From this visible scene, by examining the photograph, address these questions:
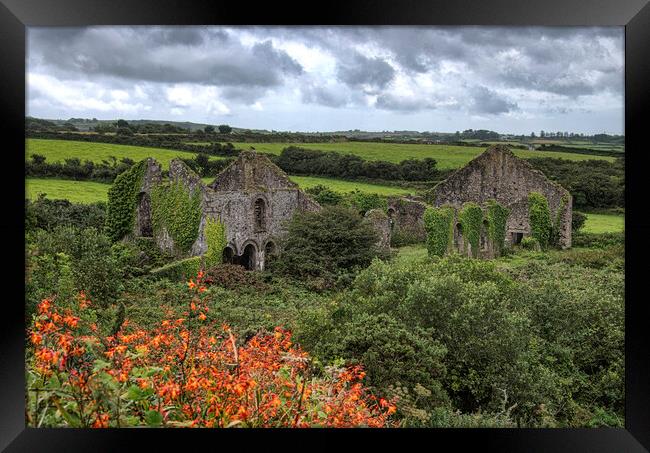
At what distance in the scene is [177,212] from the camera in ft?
52.1

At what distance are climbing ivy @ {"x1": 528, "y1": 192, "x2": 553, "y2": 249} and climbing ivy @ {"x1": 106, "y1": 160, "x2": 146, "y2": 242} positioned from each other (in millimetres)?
10097

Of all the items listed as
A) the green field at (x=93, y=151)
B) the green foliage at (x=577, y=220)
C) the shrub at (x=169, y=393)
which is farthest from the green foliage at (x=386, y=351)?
the green foliage at (x=577, y=220)

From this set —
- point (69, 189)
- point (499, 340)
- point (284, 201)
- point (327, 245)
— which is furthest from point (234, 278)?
point (499, 340)

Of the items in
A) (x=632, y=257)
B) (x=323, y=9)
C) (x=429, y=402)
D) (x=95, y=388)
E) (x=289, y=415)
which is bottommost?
(x=429, y=402)

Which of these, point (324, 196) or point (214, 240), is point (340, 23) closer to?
point (214, 240)

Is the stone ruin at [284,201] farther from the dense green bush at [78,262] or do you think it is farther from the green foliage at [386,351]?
the green foliage at [386,351]

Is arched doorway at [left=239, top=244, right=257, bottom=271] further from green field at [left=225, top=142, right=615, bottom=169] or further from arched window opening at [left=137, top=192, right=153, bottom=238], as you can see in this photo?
green field at [left=225, top=142, right=615, bottom=169]

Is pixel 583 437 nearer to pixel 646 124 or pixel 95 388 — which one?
pixel 646 124

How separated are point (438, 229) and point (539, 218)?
9.61ft

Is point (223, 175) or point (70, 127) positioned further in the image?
point (223, 175)

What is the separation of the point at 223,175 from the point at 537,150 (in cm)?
871

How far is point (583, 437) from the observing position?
5.77 metres

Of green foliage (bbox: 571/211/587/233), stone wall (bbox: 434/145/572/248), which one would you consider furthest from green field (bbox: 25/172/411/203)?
green foliage (bbox: 571/211/587/233)

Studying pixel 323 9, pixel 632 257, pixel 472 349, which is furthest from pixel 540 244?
pixel 323 9
